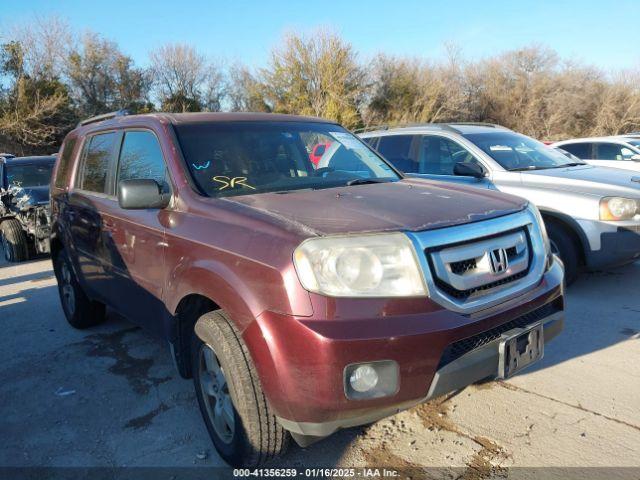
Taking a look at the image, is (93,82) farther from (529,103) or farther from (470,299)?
(470,299)

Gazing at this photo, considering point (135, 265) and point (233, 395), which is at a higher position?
point (135, 265)

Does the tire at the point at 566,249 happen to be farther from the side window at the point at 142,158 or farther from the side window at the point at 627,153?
the side window at the point at 627,153

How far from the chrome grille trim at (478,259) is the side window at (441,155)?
3474mm

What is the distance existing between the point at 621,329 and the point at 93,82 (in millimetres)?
33261

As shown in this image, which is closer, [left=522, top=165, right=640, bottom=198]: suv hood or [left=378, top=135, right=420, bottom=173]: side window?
[left=522, top=165, right=640, bottom=198]: suv hood

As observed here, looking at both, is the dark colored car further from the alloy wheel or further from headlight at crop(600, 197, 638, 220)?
headlight at crop(600, 197, 638, 220)

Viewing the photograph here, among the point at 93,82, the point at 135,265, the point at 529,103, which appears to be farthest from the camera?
the point at 529,103

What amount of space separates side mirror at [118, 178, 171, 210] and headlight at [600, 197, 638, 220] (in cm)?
412

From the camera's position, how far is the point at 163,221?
3.01 metres

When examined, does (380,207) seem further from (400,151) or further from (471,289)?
(400,151)

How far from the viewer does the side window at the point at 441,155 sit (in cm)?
612

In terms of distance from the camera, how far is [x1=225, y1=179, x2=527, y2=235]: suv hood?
2312 mm

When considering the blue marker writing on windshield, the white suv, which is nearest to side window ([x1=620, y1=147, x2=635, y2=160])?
the white suv

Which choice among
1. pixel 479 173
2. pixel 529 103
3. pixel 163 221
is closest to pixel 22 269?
pixel 163 221
